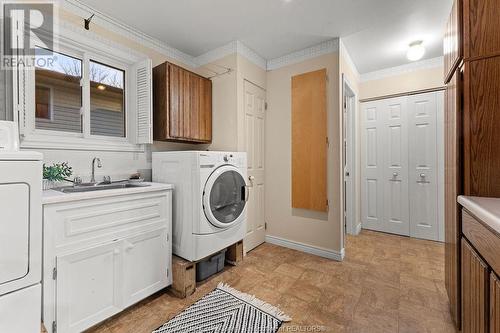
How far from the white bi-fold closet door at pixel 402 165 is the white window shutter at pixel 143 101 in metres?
3.14

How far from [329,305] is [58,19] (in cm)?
311

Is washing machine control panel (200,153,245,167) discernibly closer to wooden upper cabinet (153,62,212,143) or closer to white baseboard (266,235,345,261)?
wooden upper cabinet (153,62,212,143)

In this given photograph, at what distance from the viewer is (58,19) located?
178cm

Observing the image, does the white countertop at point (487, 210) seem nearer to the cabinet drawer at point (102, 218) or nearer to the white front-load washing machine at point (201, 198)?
the white front-load washing machine at point (201, 198)

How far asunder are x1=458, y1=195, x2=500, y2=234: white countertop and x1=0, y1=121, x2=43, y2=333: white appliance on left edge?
5.89ft

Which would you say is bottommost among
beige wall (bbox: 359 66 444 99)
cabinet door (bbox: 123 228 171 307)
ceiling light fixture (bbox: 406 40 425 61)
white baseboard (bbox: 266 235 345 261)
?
white baseboard (bbox: 266 235 345 261)

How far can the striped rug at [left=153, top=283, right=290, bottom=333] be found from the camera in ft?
4.76

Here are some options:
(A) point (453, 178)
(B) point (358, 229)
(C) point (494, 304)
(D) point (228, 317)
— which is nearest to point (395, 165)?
(B) point (358, 229)

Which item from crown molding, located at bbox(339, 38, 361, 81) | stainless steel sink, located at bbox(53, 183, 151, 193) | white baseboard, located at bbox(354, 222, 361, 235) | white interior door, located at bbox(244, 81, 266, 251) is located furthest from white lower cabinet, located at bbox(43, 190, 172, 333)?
white baseboard, located at bbox(354, 222, 361, 235)

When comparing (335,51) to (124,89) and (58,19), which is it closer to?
(124,89)

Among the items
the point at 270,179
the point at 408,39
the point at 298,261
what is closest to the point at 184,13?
the point at 270,179

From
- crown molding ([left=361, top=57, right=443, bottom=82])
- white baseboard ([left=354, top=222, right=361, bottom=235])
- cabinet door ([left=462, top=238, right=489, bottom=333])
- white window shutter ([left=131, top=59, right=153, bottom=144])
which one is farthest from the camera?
white baseboard ([left=354, top=222, right=361, bottom=235])

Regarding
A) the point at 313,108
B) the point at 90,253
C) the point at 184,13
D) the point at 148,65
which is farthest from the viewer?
the point at 313,108

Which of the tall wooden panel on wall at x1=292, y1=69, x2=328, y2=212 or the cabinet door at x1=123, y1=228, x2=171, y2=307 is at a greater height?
the tall wooden panel on wall at x1=292, y1=69, x2=328, y2=212
